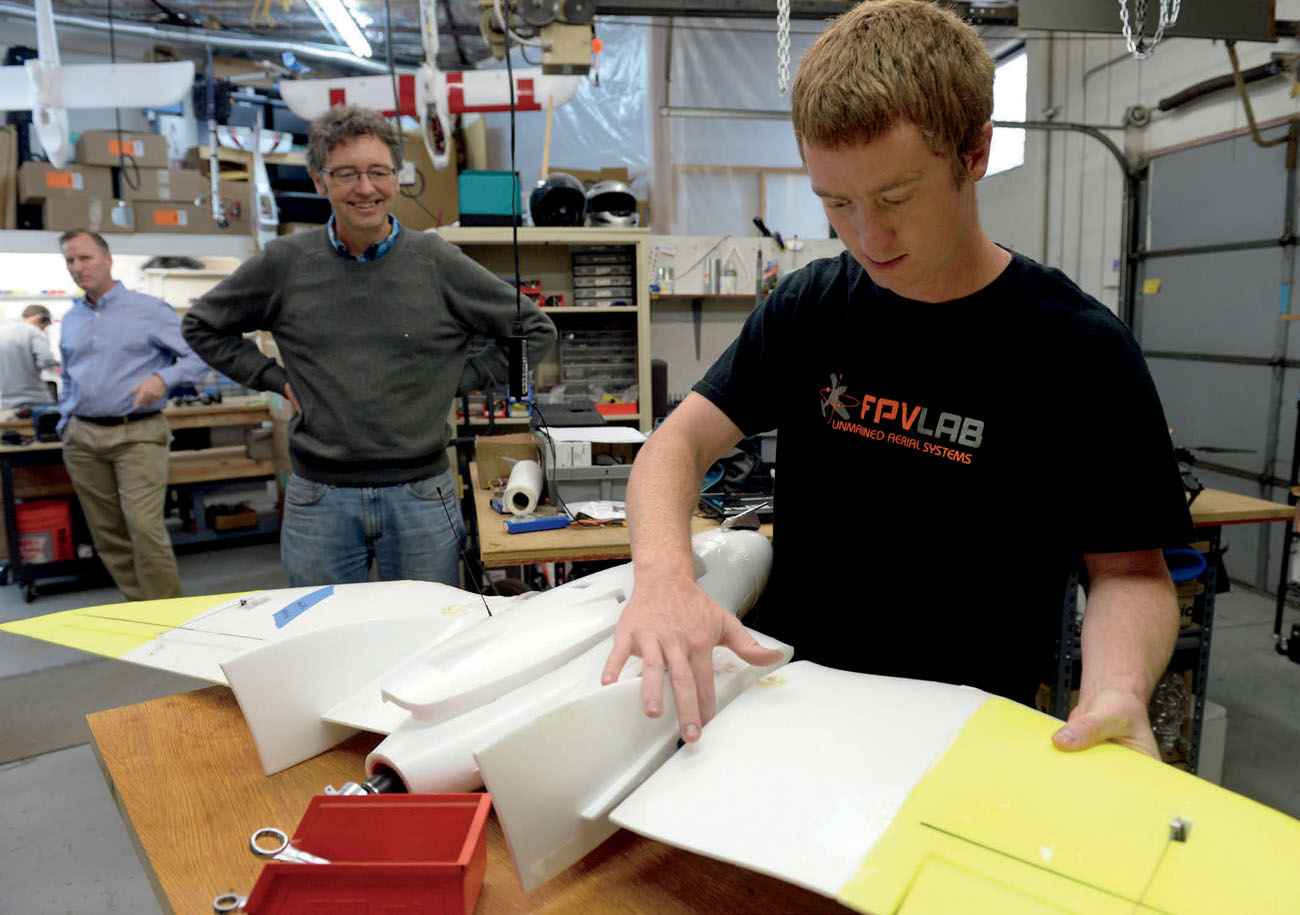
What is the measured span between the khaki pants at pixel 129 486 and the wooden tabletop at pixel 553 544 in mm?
2727

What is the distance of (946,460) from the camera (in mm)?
1054

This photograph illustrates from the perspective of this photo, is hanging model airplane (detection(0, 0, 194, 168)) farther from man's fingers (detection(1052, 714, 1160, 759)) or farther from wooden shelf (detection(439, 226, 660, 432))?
man's fingers (detection(1052, 714, 1160, 759))

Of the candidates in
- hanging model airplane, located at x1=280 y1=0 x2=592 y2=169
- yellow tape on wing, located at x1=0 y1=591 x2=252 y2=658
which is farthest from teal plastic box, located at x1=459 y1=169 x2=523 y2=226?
yellow tape on wing, located at x1=0 y1=591 x2=252 y2=658

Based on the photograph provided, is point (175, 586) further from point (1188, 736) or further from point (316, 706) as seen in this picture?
point (1188, 736)

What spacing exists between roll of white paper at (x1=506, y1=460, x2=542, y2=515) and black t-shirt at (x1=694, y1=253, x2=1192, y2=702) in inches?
49.6

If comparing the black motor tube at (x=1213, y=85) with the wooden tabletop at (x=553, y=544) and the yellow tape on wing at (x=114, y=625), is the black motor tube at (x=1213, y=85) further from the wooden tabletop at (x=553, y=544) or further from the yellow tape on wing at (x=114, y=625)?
the yellow tape on wing at (x=114, y=625)

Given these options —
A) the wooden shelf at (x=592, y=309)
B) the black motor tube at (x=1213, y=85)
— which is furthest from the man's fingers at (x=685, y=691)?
the black motor tube at (x=1213, y=85)

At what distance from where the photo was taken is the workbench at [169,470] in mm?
4652

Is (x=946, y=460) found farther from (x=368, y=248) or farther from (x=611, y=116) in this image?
(x=611, y=116)

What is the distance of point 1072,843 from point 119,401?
14.9 ft

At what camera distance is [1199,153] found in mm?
4828

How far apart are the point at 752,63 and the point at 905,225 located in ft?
18.6

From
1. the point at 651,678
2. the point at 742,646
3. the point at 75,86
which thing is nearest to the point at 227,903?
the point at 651,678

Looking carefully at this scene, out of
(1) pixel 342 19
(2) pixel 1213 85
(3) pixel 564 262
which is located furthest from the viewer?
(1) pixel 342 19
